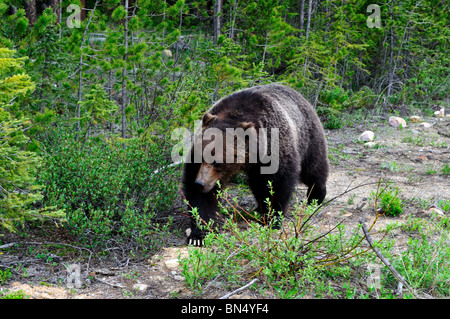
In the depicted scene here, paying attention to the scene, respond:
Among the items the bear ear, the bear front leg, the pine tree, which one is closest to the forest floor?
the bear front leg

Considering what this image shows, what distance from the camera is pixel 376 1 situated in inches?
453

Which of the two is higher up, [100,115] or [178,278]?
[100,115]

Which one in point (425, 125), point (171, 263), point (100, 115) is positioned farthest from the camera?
point (425, 125)

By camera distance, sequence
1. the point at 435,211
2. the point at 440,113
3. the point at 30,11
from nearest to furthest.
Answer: the point at 435,211 → the point at 30,11 → the point at 440,113

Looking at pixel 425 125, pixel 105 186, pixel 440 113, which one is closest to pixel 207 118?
pixel 105 186

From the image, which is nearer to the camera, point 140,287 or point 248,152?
point 140,287

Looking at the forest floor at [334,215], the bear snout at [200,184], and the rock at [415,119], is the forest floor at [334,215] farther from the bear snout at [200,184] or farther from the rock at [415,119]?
the bear snout at [200,184]

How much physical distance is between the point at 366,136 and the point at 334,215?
437 centimetres

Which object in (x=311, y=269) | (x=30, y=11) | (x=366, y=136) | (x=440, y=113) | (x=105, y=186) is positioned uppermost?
(x=30, y=11)

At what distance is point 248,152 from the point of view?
14.5 ft

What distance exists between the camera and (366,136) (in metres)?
9.15

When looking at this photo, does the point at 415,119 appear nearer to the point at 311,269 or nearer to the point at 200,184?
the point at 200,184

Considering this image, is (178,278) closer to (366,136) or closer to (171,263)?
(171,263)

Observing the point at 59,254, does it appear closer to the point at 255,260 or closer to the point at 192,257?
the point at 192,257
